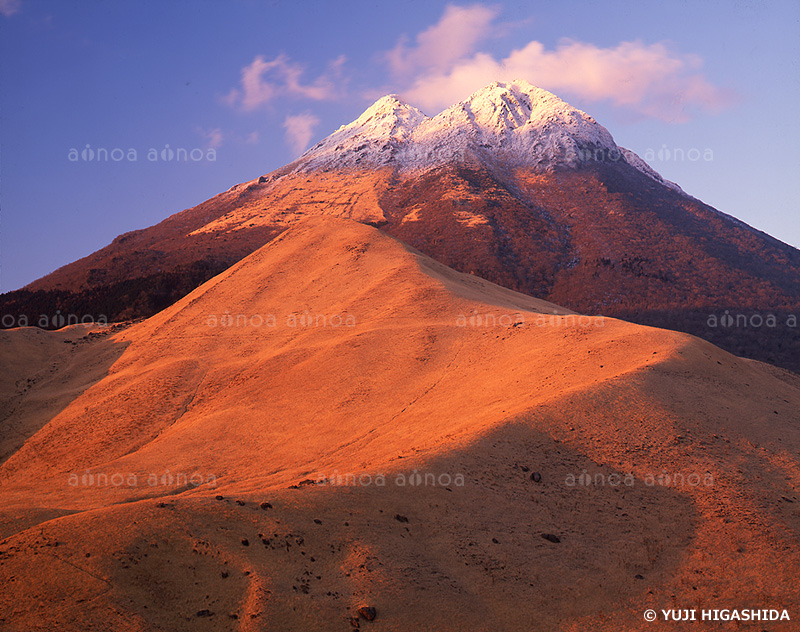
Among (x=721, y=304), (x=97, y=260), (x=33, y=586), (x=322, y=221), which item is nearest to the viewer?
(x=33, y=586)

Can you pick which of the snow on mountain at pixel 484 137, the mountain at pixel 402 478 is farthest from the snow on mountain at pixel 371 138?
the mountain at pixel 402 478

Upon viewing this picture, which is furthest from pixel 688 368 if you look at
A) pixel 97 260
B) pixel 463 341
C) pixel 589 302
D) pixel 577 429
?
pixel 97 260

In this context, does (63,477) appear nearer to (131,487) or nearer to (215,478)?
(131,487)

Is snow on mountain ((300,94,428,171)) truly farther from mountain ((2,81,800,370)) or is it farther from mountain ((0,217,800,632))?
mountain ((0,217,800,632))

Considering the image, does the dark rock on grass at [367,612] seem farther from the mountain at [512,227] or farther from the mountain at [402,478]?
the mountain at [512,227]

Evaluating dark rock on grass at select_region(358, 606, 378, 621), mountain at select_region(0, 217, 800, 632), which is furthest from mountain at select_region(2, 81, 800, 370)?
dark rock on grass at select_region(358, 606, 378, 621)
